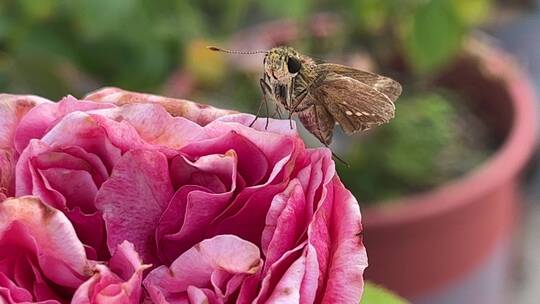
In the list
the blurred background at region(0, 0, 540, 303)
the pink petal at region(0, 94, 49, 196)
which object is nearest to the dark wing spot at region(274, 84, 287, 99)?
the pink petal at region(0, 94, 49, 196)

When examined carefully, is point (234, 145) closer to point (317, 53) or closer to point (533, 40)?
point (317, 53)

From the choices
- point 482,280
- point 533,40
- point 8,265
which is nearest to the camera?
point 8,265

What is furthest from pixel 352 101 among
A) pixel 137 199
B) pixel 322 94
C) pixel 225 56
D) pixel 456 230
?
pixel 225 56

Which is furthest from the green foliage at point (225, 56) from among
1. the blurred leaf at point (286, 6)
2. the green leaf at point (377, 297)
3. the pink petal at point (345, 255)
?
the pink petal at point (345, 255)

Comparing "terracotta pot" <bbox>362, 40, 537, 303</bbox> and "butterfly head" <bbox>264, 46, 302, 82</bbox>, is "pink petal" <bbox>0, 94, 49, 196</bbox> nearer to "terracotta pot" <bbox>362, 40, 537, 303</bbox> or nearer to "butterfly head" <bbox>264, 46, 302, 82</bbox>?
"butterfly head" <bbox>264, 46, 302, 82</bbox>

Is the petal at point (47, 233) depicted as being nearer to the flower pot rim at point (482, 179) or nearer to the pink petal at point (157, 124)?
the pink petal at point (157, 124)

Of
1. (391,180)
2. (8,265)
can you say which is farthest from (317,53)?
(8,265)

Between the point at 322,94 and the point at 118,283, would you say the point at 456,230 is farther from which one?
the point at 118,283
